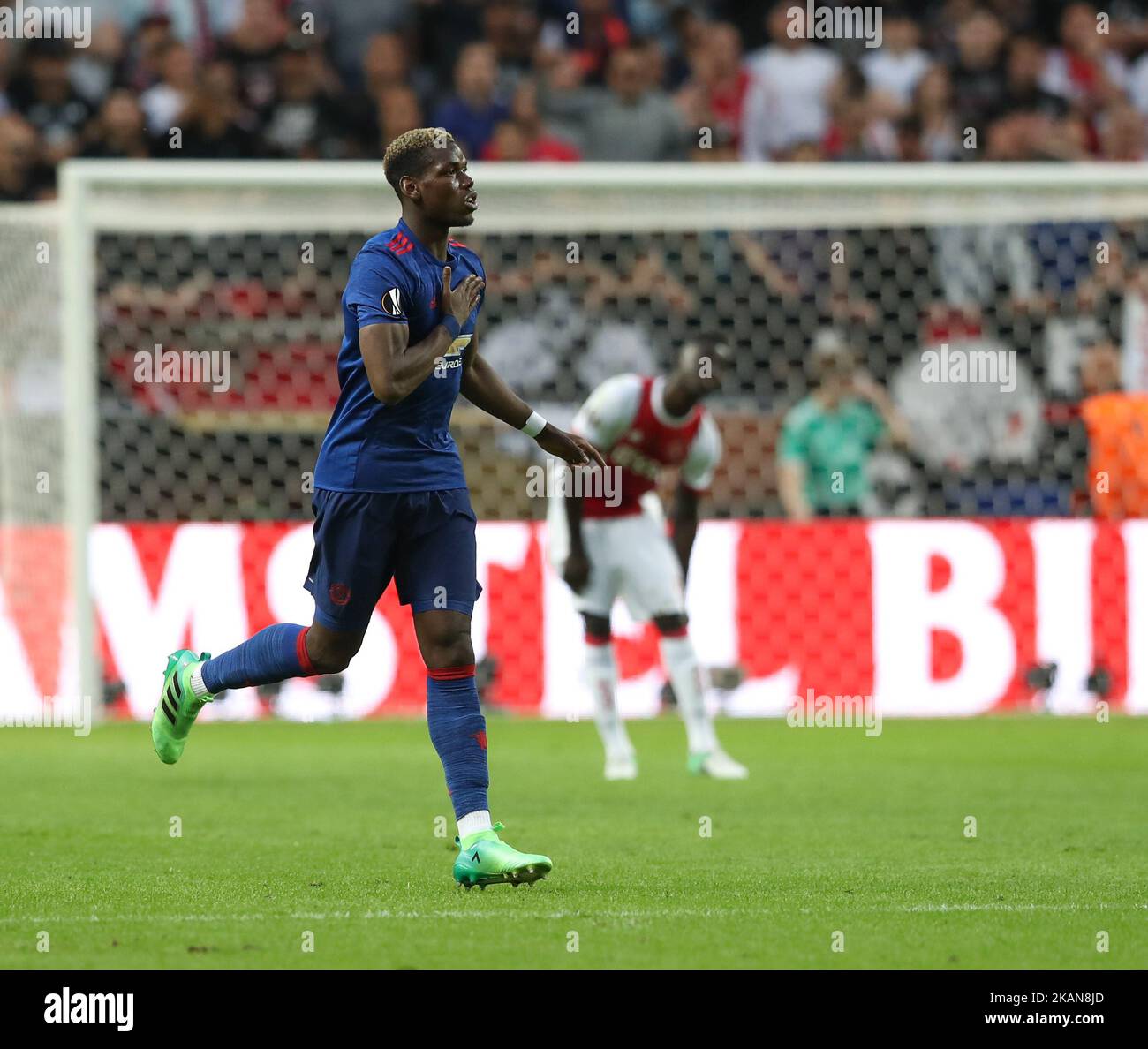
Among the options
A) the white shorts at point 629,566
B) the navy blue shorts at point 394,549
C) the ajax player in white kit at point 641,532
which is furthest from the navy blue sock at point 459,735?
the white shorts at point 629,566

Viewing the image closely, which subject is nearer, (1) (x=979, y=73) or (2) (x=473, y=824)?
(2) (x=473, y=824)

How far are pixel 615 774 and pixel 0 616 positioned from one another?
470 cm

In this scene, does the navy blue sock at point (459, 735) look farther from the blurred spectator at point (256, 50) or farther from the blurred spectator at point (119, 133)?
the blurred spectator at point (256, 50)

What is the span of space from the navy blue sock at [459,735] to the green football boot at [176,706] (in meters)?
1.05

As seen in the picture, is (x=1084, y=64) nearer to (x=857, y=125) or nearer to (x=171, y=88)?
(x=857, y=125)

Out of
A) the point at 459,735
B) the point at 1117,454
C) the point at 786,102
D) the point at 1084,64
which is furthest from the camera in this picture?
the point at 1084,64

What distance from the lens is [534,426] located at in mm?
6781

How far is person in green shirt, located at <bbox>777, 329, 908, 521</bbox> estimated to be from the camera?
1403 cm

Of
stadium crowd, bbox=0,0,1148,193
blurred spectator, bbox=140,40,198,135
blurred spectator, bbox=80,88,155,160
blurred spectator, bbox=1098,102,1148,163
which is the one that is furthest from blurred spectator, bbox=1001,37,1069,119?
blurred spectator, bbox=80,88,155,160

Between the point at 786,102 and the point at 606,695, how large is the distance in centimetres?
778

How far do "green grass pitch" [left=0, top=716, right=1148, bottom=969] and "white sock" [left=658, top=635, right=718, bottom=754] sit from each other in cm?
25

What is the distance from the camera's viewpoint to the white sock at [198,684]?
277 inches

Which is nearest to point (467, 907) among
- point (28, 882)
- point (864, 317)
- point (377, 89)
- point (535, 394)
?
point (28, 882)

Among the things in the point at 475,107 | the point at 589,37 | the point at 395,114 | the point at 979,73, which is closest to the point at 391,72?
the point at 395,114
